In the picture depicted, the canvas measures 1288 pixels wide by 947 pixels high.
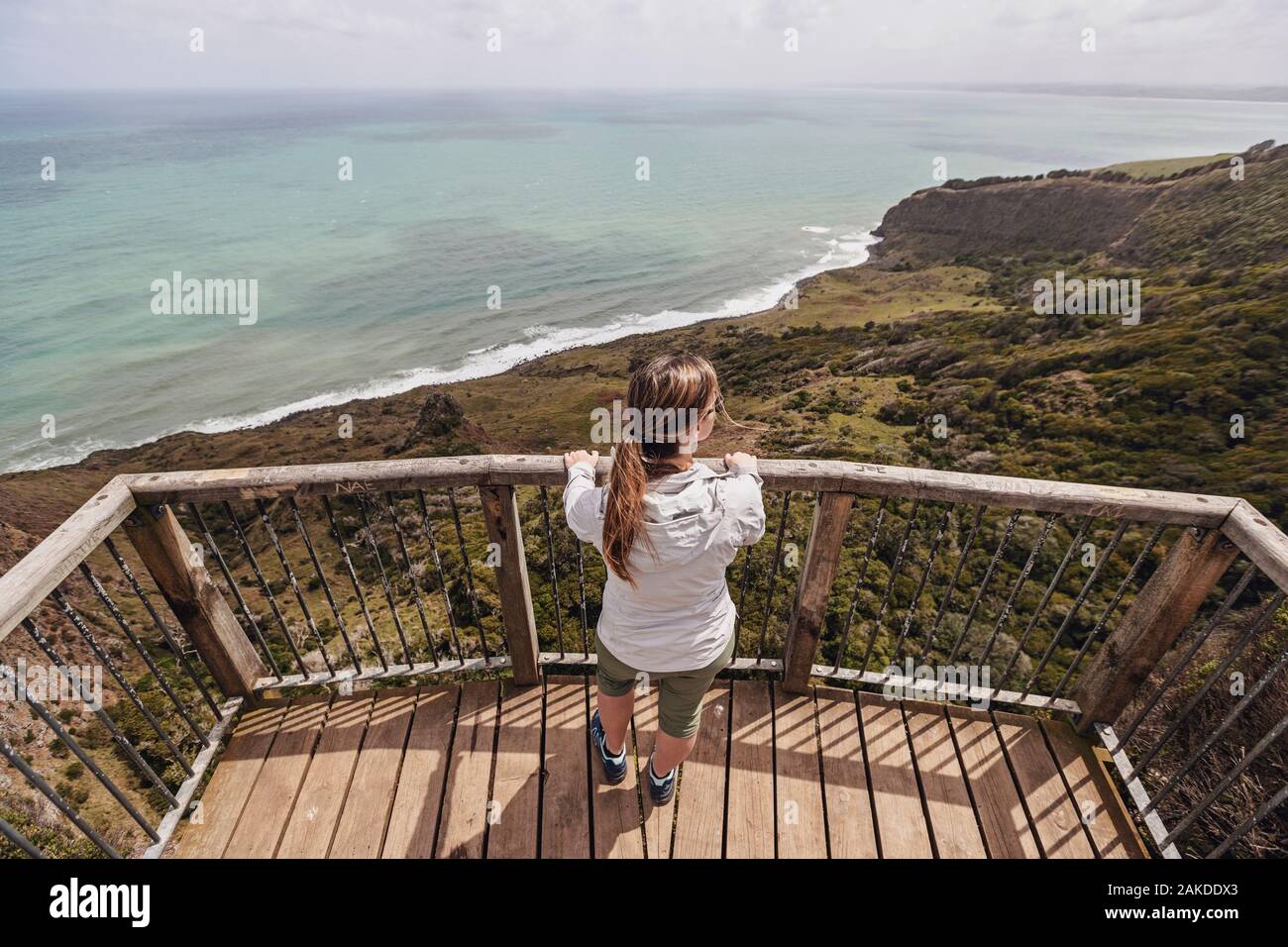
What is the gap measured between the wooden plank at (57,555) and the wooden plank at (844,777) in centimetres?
417

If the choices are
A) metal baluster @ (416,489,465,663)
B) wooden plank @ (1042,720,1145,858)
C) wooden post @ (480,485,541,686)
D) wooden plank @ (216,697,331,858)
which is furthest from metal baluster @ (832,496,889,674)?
wooden plank @ (216,697,331,858)

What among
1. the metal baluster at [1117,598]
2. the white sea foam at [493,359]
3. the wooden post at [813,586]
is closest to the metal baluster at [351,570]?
the wooden post at [813,586]

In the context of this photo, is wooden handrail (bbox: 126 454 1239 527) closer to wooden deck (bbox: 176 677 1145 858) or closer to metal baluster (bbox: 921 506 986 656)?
metal baluster (bbox: 921 506 986 656)

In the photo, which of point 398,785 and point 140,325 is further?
point 140,325

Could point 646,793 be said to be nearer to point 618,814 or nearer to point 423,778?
point 618,814

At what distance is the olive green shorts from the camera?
297 centimetres

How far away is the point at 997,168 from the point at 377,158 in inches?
7624

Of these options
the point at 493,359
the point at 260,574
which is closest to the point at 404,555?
the point at 260,574

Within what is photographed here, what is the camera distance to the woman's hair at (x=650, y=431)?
235cm

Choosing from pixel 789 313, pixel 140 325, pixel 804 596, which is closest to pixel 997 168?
pixel 789 313

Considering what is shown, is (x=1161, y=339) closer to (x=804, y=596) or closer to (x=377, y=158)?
(x=804, y=596)

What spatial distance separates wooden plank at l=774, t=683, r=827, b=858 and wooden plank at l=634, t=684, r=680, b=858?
364mm

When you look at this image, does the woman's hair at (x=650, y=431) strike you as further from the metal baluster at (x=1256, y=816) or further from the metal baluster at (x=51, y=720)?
the metal baluster at (x=1256, y=816)

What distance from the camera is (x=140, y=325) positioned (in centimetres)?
6850
